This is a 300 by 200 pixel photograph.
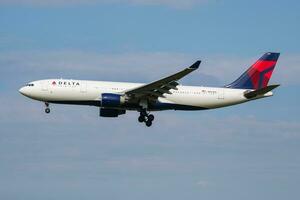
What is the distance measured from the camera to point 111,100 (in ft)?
267

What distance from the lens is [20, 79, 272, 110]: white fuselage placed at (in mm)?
81875

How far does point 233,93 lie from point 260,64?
230 inches

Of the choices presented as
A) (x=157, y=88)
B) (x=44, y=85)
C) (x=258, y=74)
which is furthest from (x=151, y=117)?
(x=258, y=74)

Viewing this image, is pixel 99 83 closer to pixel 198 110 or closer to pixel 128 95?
pixel 128 95

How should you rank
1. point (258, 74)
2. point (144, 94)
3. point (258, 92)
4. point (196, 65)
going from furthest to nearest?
point (258, 74) < point (258, 92) < point (144, 94) < point (196, 65)

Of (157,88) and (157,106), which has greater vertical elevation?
(157,88)

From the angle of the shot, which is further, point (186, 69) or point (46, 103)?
point (46, 103)

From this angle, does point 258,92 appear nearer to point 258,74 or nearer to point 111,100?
point 258,74

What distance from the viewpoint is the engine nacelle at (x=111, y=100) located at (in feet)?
267

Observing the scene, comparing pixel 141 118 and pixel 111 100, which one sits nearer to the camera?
pixel 111 100

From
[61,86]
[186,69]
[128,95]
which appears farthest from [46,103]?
[186,69]

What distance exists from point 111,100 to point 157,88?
4328mm

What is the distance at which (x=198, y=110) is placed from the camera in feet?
283

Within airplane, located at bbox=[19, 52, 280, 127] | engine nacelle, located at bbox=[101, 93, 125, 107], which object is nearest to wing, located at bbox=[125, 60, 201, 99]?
airplane, located at bbox=[19, 52, 280, 127]
